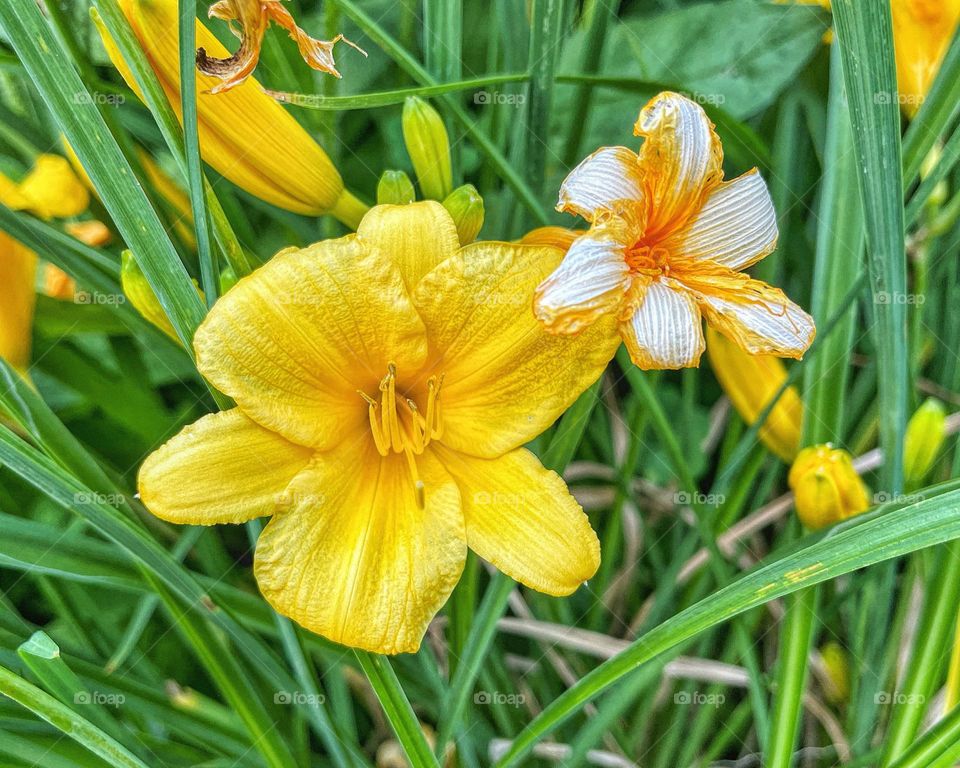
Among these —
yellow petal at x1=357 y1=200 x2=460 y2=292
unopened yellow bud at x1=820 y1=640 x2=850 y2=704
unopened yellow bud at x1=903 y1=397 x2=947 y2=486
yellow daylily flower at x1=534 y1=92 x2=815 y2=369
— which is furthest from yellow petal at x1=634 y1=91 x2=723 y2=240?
unopened yellow bud at x1=820 y1=640 x2=850 y2=704

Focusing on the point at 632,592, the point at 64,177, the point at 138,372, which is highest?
the point at 64,177

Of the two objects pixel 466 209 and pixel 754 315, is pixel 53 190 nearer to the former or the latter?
pixel 466 209

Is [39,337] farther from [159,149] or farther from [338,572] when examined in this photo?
[338,572]

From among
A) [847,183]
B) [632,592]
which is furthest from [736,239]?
[632,592]

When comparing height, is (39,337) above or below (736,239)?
below

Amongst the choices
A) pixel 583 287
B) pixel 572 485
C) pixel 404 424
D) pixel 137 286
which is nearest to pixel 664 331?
pixel 583 287

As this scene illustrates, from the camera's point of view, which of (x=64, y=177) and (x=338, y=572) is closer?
(x=338, y=572)

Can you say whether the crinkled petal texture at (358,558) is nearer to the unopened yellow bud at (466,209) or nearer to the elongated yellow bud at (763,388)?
the unopened yellow bud at (466,209)
